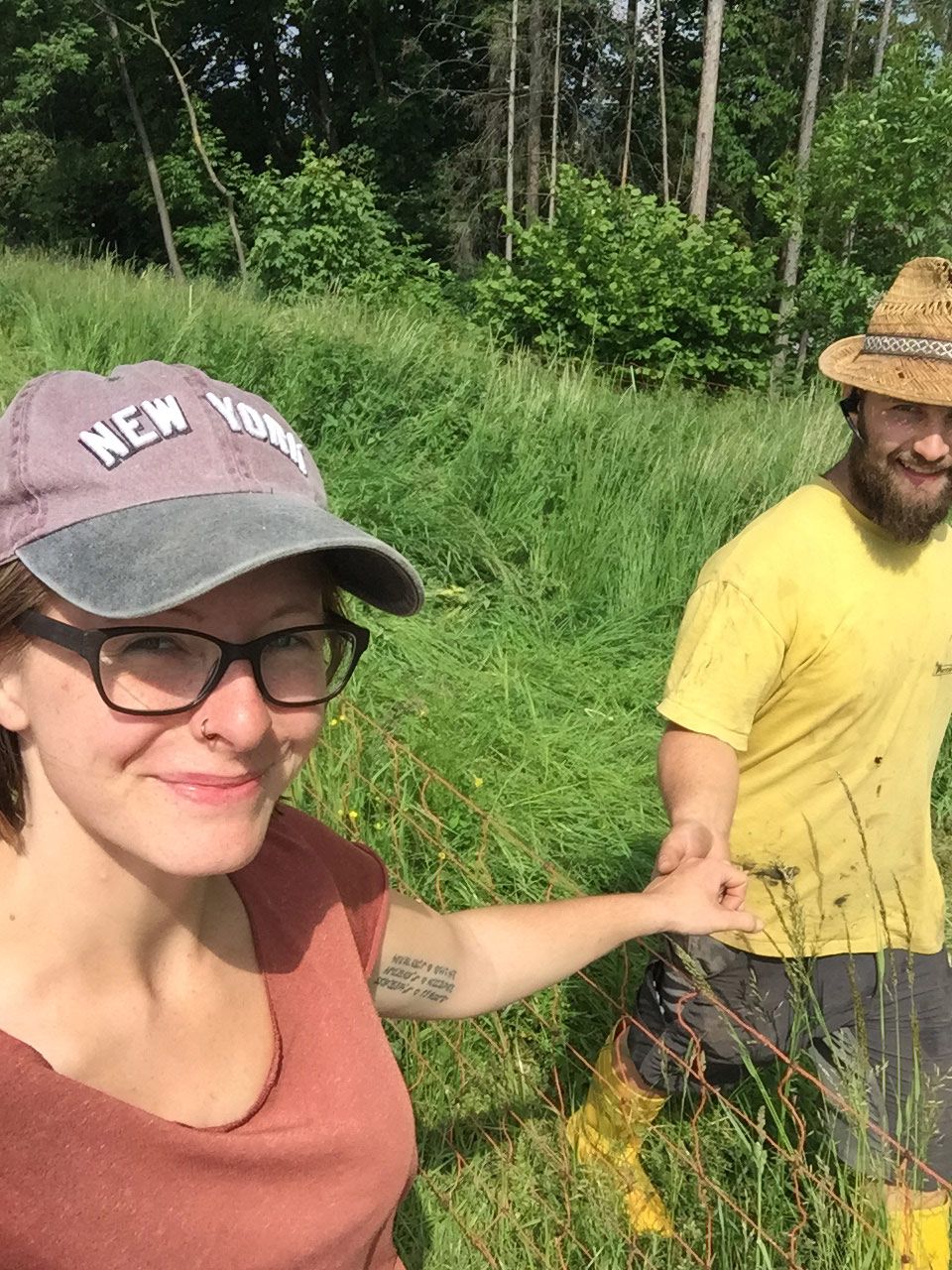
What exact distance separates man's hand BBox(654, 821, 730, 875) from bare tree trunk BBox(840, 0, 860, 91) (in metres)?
31.2

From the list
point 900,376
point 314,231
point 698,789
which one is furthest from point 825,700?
point 314,231

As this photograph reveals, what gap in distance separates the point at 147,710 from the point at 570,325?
13.6m

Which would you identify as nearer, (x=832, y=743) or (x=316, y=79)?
(x=832, y=743)

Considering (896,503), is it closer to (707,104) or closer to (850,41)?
(707,104)

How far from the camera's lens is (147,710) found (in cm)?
92

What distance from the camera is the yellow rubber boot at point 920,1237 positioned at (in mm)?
1467

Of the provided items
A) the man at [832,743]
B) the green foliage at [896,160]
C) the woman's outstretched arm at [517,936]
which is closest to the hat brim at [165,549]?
the woman's outstretched arm at [517,936]

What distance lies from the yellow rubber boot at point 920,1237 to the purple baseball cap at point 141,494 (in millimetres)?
1340

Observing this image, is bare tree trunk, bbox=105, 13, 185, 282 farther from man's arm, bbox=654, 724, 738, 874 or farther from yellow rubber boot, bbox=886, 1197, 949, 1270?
yellow rubber boot, bbox=886, 1197, 949, 1270

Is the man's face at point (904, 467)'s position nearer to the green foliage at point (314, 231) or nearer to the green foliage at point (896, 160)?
the green foliage at point (896, 160)

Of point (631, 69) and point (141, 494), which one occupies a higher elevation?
point (631, 69)

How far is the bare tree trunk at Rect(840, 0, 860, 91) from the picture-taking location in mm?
26961

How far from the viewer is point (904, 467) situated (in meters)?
2.03

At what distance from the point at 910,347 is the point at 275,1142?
1971 millimetres
